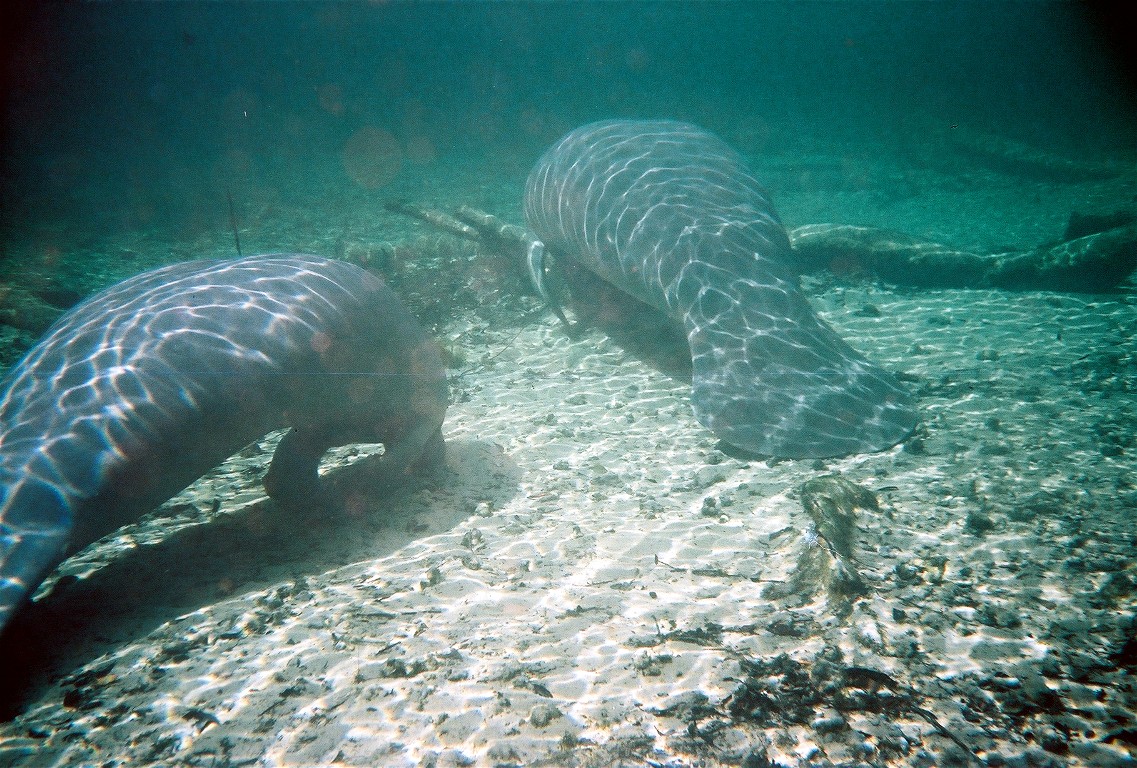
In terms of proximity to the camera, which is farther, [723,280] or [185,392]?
[723,280]

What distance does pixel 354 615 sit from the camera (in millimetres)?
3057

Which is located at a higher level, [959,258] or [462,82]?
[462,82]

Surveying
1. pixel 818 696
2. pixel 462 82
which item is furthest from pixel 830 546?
pixel 462 82

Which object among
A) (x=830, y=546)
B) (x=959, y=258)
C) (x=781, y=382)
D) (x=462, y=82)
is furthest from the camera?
(x=462, y=82)

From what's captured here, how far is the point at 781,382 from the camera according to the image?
5.05 m

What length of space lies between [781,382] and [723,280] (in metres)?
1.34

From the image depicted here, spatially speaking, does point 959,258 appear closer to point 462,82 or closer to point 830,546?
point 830,546

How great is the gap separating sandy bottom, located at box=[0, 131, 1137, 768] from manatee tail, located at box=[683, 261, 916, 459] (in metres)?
0.25

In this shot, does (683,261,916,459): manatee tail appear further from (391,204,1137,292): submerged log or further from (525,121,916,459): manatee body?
(391,204,1137,292): submerged log

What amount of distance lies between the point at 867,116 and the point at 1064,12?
26.5 metres

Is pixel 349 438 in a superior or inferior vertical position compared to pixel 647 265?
inferior

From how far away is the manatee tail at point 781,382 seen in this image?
15.3ft

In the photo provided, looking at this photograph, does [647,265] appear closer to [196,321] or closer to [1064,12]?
[196,321]

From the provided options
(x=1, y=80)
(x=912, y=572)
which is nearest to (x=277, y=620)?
(x=912, y=572)
